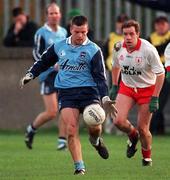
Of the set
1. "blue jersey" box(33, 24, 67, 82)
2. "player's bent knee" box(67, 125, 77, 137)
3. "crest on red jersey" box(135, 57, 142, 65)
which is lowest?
"blue jersey" box(33, 24, 67, 82)

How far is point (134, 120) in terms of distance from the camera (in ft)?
72.3

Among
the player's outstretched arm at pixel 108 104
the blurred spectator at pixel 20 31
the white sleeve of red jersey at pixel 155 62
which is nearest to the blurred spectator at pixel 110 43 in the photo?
the blurred spectator at pixel 20 31

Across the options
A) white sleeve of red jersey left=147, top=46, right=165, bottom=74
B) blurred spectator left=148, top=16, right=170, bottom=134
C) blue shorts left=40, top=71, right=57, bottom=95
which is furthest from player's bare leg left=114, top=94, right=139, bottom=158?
blurred spectator left=148, top=16, right=170, bottom=134

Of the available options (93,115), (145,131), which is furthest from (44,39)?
(93,115)

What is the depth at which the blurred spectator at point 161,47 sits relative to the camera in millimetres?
20688

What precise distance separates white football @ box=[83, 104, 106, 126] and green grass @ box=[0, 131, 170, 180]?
2.10ft

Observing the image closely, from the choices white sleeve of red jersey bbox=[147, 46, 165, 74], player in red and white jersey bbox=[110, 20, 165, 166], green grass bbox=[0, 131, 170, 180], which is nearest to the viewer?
green grass bbox=[0, 131, 170, 180]

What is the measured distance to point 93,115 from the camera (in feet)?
43.7

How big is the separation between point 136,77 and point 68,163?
152 cm

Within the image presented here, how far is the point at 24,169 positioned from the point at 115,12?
32.1 ft

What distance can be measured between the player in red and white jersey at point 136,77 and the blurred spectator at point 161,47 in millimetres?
5720

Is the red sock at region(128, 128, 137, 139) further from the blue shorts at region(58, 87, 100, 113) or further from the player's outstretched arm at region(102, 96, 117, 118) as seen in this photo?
the player's outstretched arm at region(102, 96, 117, 118)

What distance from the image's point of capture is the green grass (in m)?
→ 13.2

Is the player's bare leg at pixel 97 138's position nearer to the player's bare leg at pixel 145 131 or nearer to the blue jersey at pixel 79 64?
the blue jersey at pixel 79 64
